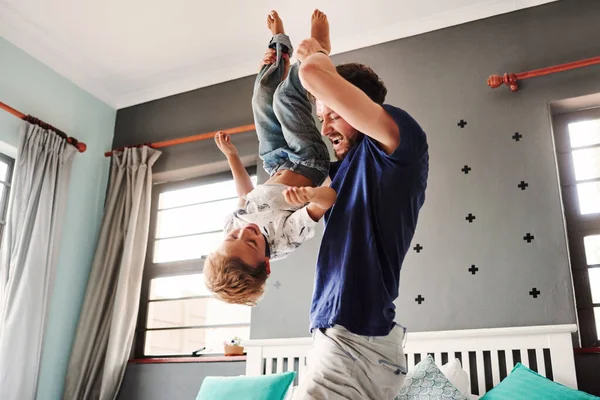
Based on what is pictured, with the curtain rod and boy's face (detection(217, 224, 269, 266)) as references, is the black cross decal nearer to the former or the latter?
boy's face (detection(217, 224, 269, 266))

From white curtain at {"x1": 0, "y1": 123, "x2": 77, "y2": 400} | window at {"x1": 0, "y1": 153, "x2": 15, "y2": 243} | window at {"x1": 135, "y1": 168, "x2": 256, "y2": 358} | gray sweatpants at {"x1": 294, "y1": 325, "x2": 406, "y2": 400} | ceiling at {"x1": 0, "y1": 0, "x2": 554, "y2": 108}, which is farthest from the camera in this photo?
window at {"x1": 135, "y1": 168, "x2": 256, "y2": 358}

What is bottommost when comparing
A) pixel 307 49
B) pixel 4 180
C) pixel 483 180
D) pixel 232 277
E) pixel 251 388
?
pixel 251 388

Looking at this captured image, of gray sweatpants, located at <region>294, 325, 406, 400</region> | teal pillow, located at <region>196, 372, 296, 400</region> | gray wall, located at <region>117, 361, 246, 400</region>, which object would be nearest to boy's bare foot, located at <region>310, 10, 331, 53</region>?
gray sweatpants, located at <region>294, 325, 406, 400</region>

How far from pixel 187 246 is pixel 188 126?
79 centimetres

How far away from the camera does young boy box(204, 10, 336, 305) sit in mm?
1560

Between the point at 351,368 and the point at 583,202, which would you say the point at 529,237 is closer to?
the point at 583,202

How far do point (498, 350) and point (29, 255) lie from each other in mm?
2455

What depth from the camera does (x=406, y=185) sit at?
1313 mm

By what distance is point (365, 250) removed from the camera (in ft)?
4.23

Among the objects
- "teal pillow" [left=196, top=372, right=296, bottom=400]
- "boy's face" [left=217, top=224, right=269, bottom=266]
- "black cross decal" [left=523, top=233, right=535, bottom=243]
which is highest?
"black cross decal" [left=523, top=233, right=535, bottom=243]

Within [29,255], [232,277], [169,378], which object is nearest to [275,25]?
[232,277]

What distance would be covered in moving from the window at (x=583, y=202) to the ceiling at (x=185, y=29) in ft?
2.28

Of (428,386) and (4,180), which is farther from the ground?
(4,180)

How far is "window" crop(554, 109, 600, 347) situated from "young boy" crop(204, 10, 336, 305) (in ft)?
5.51
